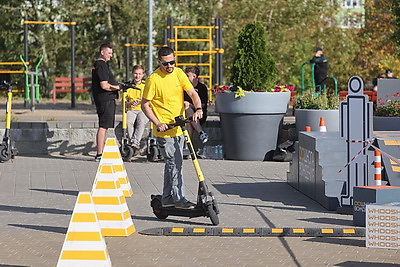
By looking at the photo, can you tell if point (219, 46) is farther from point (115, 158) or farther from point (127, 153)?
point (115, 158)

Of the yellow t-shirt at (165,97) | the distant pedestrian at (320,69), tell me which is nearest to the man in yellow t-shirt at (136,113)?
the yellow t-shirt at (165,97)

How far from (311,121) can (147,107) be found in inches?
249

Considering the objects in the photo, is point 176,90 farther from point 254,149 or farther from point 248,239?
point 254,149

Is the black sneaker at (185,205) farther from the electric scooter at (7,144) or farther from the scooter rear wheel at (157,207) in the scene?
the electric scooter at (7,144)

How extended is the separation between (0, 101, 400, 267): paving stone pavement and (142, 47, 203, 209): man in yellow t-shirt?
337mm

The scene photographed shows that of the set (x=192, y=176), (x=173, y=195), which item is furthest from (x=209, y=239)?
(x=192, y=176)

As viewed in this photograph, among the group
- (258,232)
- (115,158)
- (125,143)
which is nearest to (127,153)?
(125,143)

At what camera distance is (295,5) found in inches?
1657

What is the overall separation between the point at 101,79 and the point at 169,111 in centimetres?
528

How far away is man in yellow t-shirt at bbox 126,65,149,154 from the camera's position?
16203mm

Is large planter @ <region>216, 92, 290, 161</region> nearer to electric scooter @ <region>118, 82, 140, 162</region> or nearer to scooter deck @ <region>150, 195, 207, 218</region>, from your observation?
electric scooter @ <region>118, 82, 140, 162</region>

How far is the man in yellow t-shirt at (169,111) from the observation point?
10156 mm

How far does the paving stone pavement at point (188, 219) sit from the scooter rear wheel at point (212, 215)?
0.14 meters

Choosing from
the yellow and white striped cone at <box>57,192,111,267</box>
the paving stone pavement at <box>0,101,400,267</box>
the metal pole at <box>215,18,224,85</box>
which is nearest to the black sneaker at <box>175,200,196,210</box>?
the paving stone pavement at <box>0,101,400,267</box>
